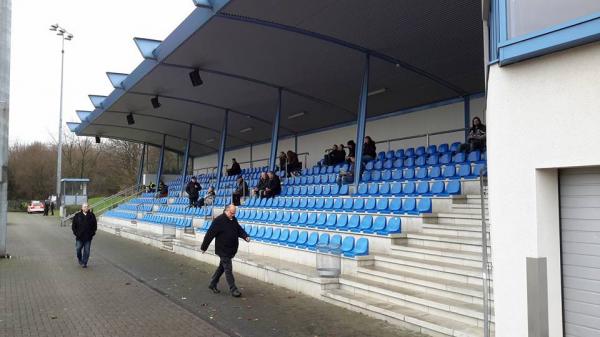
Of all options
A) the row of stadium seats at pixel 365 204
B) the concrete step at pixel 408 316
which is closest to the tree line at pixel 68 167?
the row of stadium seats at pixel 365 204

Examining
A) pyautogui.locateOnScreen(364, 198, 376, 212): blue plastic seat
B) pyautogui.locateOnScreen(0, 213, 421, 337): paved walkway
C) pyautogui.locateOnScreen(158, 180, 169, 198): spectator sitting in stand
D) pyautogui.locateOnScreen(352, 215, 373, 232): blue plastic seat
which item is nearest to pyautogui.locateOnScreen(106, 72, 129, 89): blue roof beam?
pyautogui.locateOnScreen(0, 213, 421, 337): paved walkway

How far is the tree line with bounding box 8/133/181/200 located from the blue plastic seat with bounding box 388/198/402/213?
5194cm

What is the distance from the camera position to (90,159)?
211 feet

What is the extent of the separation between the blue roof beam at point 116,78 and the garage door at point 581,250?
19.1 meters

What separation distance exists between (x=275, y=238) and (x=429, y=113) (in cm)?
843

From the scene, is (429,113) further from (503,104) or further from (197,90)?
(503,104)

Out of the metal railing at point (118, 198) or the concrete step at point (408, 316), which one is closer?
the concrete step at point (408, 316)

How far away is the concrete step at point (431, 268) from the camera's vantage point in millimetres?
7004

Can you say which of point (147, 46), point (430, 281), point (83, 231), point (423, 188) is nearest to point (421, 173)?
point (423, 188)

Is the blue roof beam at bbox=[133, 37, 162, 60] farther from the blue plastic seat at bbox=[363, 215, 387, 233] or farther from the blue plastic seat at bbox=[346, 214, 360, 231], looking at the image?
the blue plastic seat at bbox=[363, 215, 387, 233]

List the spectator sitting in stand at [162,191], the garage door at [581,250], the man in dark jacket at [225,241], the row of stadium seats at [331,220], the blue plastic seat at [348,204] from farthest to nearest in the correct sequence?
the spectator sitting in stand at [162,191]
the blue plastic seat at [348,204]
the row of stadium seats at [331,220]
the man in dark jacket at [225,241]
the garage door at [581,250]

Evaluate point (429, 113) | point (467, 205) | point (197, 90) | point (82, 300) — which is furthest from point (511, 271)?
point (197, 90)

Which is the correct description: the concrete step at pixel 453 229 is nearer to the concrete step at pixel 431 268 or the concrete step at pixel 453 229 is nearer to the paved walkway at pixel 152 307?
the concrete step at pixel 431 268

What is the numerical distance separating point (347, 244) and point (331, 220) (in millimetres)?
1703
